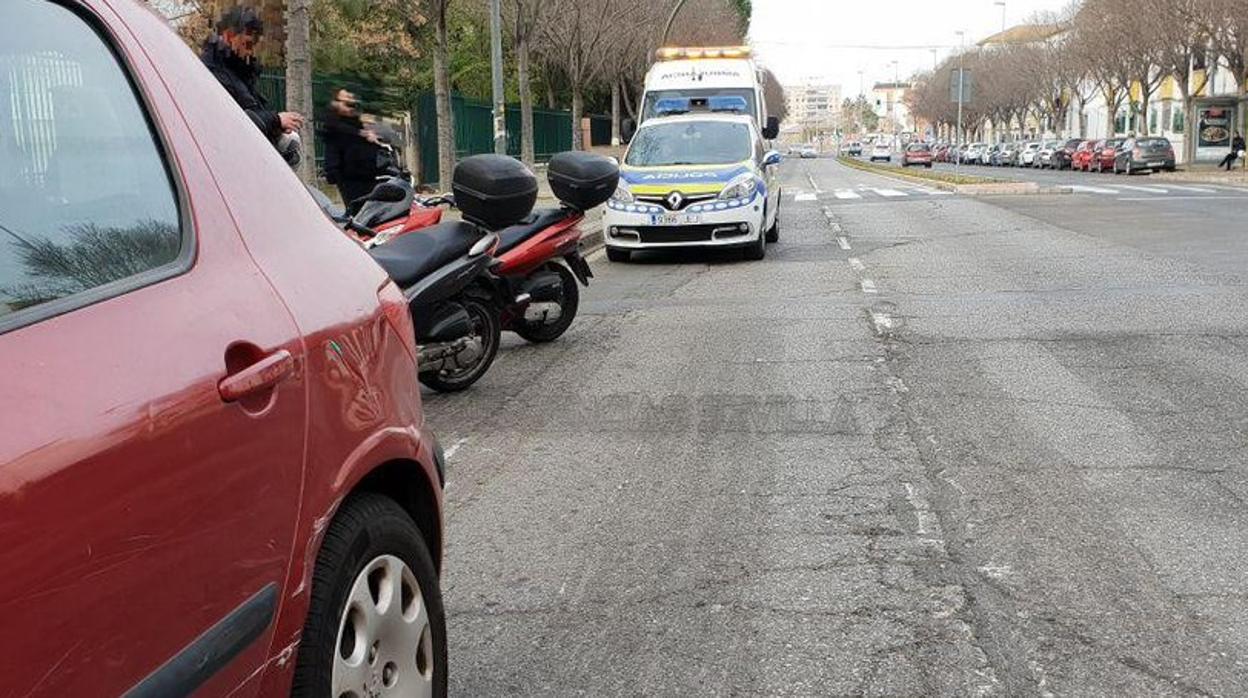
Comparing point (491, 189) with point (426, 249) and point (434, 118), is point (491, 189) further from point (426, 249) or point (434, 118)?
point (434, 118)

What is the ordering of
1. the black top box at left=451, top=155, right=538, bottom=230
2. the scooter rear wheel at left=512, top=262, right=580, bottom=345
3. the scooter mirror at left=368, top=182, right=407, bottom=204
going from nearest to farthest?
the black top box at left=451, top=155, right=538, bottom=230
the scooter mirror at left=368, top=182, right=407, bottom=204
the scooter rear wheel at left=512, top=262, right=580, bottom=345

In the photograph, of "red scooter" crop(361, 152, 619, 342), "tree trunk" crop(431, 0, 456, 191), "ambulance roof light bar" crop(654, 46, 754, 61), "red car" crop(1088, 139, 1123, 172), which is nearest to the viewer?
"red scooter" crop(361, 152, 619, 342)

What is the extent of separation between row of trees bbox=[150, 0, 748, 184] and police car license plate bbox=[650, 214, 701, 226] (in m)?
3.24

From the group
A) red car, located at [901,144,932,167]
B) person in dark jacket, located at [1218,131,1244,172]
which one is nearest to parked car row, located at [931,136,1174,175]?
person in dark jacket, located at [1218,131,1244,172]

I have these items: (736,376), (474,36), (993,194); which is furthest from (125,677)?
(474,36)

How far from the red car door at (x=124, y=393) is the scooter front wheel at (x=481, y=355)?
5059 mm

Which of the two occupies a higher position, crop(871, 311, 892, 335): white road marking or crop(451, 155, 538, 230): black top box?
crop(451, 155, 538, 230): black top box

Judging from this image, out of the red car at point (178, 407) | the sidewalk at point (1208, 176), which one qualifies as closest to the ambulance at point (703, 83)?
the sidewalk at point (1208, 176)

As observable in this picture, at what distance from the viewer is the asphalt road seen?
365 cm

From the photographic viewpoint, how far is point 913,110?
463ft

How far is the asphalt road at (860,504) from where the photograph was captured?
365 centimetres

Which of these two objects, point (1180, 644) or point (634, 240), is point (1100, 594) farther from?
point (634, 240)

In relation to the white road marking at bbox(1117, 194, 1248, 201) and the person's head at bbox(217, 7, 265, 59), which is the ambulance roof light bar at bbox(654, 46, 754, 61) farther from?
the person's head at bbox(217, 7, 265, 59)

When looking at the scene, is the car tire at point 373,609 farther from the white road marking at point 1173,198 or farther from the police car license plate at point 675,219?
the white road marking at point 1173,198
